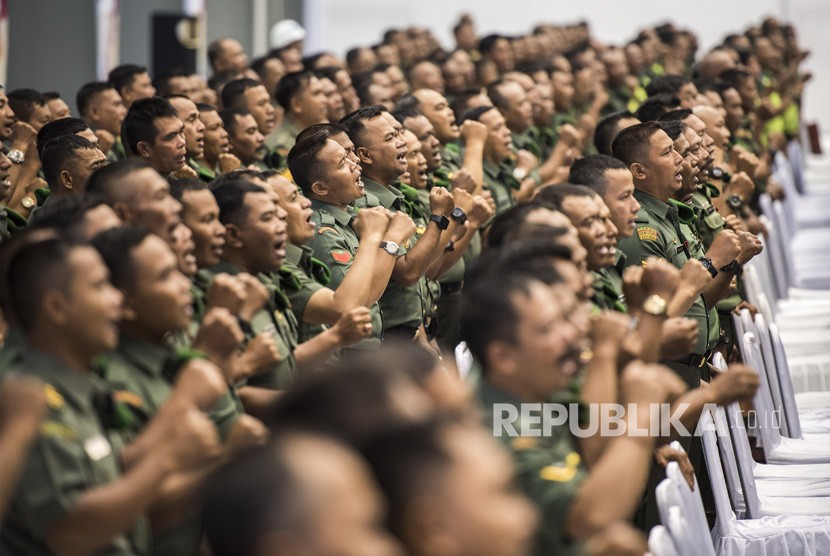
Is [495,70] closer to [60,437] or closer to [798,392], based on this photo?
[798,392]

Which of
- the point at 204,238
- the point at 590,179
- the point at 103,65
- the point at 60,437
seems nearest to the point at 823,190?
the point at 103,65

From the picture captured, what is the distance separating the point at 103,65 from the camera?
9477 mm

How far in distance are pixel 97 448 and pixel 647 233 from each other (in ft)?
7.80

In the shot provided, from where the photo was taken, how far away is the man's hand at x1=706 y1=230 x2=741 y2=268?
4336mm

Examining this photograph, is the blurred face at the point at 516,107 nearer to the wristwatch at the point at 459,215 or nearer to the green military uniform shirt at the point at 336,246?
the wristwatch at the point at 459,215

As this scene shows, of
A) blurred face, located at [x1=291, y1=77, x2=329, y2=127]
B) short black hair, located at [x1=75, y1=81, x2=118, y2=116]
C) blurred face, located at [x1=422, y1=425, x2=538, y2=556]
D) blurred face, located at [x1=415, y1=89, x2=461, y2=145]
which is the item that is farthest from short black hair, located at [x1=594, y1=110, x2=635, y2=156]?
blurred face, located at [x1=422, y1=425, x2=538, y2=556]

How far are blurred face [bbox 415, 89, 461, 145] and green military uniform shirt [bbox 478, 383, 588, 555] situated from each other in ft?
11.6

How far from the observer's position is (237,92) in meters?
6.11

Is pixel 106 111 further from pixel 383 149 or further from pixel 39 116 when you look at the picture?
pixel 383 149

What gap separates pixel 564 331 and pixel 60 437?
→ 0.85 meters

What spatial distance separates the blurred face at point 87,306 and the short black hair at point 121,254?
0.26 meters

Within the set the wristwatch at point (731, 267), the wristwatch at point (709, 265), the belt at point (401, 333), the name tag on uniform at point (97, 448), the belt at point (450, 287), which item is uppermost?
the name tag on uniform at point (97, 448)

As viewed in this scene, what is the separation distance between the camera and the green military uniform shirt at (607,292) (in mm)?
3604

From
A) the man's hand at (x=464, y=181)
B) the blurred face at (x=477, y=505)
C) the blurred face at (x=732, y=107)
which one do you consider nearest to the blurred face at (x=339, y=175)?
the man's hand at (x=464, y=181)
